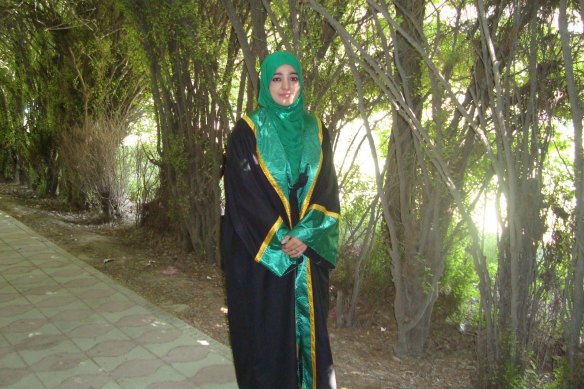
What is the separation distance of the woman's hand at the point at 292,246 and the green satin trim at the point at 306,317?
126 mm

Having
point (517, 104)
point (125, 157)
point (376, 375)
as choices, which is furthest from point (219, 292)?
point (125, 157)

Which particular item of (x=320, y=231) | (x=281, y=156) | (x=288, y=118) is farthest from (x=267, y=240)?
(x=288, y=118)

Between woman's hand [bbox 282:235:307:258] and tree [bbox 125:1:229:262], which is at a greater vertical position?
tree [bbox 125:1:229:262]

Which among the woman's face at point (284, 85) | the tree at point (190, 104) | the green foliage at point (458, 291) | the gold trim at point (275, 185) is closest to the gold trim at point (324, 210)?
the gold trim at point (275, 185)

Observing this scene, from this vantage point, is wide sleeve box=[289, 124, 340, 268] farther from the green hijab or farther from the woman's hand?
the green hijab

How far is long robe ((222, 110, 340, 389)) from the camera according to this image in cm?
226

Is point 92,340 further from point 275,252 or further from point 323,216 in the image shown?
point 323,216

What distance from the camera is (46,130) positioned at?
8.65m

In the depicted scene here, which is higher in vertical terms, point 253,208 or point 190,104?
point 190,104

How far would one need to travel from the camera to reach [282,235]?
2.22 metres

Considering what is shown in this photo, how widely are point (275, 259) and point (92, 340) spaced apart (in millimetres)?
1761

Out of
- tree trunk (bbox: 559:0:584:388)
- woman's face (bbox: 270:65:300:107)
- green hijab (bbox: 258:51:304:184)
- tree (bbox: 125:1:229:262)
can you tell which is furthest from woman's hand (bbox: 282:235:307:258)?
tree (bbox: 125:1:229:262)

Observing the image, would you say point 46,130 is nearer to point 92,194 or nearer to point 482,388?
point 92,194

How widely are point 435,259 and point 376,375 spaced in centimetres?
84
